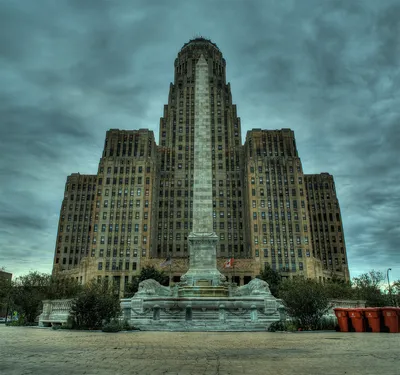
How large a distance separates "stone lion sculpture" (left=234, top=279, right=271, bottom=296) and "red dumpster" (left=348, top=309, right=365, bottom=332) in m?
8.38

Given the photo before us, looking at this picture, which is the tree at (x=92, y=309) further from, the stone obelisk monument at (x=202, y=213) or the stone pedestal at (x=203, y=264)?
the stone obelisk monument at (x=202, y=213)

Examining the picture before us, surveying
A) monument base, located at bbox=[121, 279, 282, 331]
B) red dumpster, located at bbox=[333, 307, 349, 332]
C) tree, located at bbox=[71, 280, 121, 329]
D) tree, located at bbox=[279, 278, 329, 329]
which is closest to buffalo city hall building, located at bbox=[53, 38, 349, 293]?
monument base, located at bbox=[121, 279, 282, 331]

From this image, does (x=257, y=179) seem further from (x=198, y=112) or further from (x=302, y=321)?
(x=302, y=321)

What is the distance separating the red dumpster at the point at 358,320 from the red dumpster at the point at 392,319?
3.90 ft

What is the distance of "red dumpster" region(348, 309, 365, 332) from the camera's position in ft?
64.1

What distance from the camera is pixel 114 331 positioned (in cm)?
1917

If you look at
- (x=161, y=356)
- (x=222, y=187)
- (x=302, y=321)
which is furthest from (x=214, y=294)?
(x=222, y=187)

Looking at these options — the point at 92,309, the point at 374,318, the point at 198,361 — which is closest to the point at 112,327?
the point at 92,309

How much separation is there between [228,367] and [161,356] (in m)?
2.53

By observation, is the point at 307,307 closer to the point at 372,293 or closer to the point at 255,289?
the point at 255,289

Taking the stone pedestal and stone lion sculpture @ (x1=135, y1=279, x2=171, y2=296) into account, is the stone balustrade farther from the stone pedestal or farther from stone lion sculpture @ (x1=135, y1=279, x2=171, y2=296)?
the stone pedestal

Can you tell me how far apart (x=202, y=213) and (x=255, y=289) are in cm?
1235

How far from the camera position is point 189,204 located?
111188mm

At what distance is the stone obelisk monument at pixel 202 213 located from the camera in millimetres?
34344
